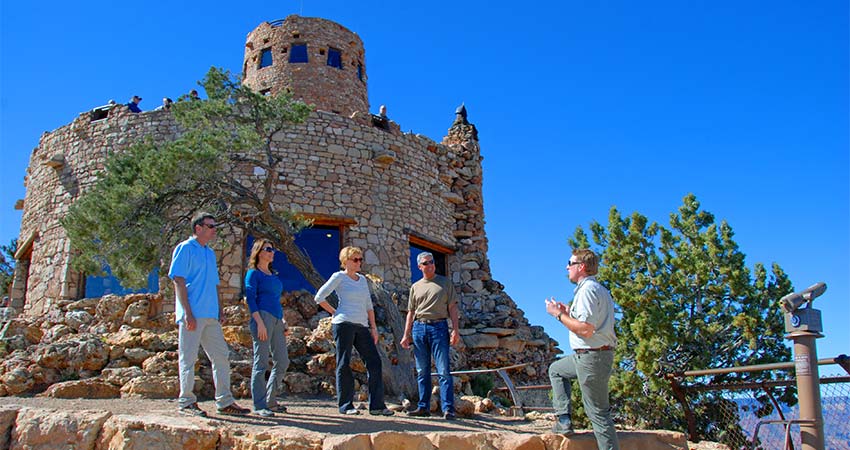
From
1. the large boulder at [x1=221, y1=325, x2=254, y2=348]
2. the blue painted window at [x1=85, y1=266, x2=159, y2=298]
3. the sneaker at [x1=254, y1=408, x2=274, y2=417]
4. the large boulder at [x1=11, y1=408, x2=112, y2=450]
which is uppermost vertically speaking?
the blue painted window at [x1=85, y1=266, x2=159, y2=298]

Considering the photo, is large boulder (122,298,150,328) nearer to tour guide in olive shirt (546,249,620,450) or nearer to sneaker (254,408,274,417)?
sneaker (254,408,274,417)

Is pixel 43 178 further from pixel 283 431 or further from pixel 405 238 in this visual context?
pixel 283 431

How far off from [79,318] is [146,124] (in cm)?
408

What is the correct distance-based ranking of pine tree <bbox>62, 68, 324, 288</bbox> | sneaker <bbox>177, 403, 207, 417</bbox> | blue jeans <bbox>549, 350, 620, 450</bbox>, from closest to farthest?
blue jeans <bbox>549, 350, 620, 450</bbox> → sneaker <bbox>177, 403, 207, 417</bbox> → pine tree <bbox>62, 68, 324, 288</bbox>

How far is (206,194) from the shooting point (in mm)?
10547

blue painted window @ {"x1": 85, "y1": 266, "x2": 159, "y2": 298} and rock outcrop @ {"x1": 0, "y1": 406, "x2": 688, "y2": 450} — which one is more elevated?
blue painted window @ {"x1": 85, "y1": 266, "x2": 159, "y2": 298}

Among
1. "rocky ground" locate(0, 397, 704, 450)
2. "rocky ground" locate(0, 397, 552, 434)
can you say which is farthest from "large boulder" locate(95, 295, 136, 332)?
"rocky ground" locate(0, 397, 704, 450)

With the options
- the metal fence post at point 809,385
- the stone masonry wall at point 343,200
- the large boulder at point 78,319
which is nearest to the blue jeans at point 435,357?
the metal fence post at point 809,385

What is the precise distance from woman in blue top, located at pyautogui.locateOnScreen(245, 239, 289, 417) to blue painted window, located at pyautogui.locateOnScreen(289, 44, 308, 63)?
1528cm

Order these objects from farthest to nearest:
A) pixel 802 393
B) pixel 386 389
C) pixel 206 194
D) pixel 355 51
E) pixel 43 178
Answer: pixel 355 51 → pixel 43 178 → pixel 206 194 → pixel 386 389 → pixel 802 393

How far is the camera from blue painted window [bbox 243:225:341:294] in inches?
519

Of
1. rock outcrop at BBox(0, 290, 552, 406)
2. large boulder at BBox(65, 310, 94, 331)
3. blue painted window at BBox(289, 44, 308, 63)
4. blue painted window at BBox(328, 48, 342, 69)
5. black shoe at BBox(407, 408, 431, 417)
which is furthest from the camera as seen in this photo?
blue painted window at BBox(328, 48, 342, 69)

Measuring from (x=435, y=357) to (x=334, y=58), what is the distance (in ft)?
53.1

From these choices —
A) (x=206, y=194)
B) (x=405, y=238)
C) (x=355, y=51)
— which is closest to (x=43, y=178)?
(x=206, y=194)
